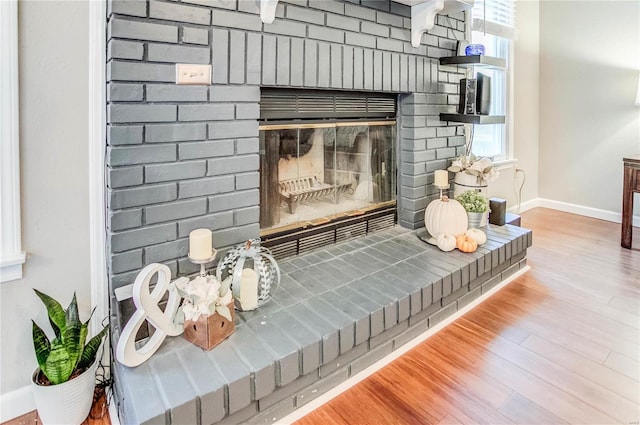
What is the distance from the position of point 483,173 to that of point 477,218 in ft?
1.02

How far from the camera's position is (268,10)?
5.35ft

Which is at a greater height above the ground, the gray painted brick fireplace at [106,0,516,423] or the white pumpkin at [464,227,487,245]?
the gray painted brick fireplace at [106,0,516,423]

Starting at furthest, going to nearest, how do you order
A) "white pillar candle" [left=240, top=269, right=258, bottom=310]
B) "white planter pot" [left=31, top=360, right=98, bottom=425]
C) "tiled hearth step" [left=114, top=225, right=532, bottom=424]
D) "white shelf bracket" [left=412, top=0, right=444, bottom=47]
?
"white shelf bracket" [left=412, top=0, right=444, bottom=47], "white pillar candle" [left=240, top=269, right=258, bottom=310], "white planter pot" [left=31, top=360, right=98, bottom=425], "tiled hearth step" [left=114, top=225, right=532, bottom=424]

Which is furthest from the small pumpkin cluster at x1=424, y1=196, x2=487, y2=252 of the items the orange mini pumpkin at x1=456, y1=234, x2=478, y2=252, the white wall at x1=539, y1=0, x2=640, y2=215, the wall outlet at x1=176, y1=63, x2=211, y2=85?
the white wall at x1=539, y1=0, x2=640, y2=215

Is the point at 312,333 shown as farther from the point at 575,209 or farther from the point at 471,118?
the point at 575,209

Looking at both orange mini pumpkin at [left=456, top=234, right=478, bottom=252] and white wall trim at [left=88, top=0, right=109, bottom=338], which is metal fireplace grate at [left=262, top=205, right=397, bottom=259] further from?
white wall trim at [left=88, top=0, right=109, bottom=338]

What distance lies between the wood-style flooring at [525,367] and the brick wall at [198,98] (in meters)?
0.77

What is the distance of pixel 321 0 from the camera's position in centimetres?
186

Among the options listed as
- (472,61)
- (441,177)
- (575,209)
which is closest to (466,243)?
(441,177)

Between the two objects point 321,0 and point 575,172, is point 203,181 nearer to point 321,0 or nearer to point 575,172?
point 321,0

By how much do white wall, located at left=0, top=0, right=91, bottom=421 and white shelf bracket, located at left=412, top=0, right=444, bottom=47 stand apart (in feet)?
5.78

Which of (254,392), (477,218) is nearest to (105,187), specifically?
(254,392)

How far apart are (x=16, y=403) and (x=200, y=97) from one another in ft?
4.41

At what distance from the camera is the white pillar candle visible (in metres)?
1.52
